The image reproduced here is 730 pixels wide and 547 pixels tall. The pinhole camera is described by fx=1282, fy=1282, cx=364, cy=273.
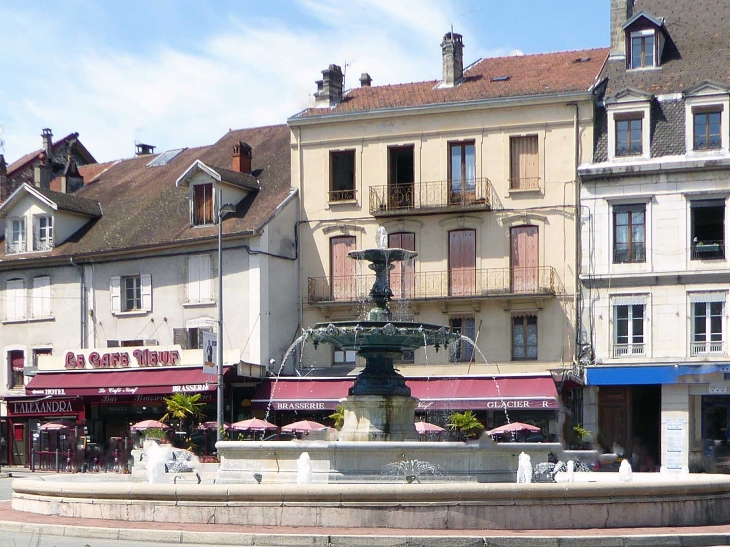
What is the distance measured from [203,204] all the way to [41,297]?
7.09 metres

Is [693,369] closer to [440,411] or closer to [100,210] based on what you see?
[440,411]

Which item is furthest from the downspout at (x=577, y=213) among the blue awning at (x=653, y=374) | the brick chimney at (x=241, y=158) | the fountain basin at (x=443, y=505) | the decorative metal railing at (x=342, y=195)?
the fountain basin at (x=443, y=505)

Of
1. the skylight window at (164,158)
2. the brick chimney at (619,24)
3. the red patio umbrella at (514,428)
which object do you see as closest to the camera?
the red patio umbrella at (514,428)

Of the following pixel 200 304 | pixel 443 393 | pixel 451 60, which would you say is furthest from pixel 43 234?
pixel 443 393

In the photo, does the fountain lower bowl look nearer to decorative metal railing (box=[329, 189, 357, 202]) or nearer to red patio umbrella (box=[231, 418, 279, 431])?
red patio umbrella (box=[231, 418, 279, 431])

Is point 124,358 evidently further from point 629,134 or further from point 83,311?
point 629,134

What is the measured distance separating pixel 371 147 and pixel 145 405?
11195 millimetres

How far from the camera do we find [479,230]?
38.9 m

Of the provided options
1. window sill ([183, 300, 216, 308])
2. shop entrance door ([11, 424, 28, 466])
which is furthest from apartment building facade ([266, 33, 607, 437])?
shop entrance door ([11, 424, 28, 466])

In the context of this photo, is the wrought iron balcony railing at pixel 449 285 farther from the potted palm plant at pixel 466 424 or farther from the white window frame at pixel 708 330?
the white window frame at pixel 708 330

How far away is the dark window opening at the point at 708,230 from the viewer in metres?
36.1

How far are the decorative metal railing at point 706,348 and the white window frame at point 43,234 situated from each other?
2192 centimetres

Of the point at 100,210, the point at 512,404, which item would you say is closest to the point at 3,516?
the point at 512,404

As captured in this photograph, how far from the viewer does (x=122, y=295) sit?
4259cm
